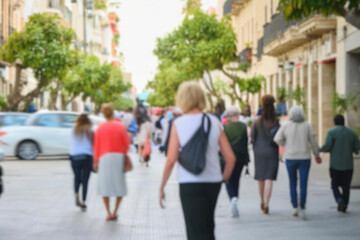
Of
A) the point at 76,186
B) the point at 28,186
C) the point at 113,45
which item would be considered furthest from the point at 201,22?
the point at 113,45

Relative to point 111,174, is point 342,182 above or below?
below

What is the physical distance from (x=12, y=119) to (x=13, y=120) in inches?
2.1

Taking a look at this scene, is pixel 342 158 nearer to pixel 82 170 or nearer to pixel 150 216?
pixel 150 216

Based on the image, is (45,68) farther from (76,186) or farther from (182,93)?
(182,93)

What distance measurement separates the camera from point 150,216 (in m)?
12.9

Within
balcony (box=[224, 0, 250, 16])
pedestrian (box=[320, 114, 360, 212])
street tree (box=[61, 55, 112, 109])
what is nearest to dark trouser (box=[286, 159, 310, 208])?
pedestrian (box=[320, 114, 360, 212])

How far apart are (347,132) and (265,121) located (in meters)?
1.34

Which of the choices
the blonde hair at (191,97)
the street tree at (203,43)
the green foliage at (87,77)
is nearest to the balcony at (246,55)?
the street tree at (203,43)

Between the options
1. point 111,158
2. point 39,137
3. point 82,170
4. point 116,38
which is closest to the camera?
point 111,158

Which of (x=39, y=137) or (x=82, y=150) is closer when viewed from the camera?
(x=82, y=150)

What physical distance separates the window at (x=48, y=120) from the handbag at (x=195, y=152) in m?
21.5

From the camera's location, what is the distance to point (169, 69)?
3393 inches

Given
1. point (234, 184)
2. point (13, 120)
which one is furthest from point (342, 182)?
point (13, 120)

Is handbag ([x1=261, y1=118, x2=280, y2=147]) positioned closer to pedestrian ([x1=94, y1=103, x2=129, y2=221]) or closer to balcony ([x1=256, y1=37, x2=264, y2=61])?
pedestrian ([x1=94, y1=103, x2=129, y2=221])
